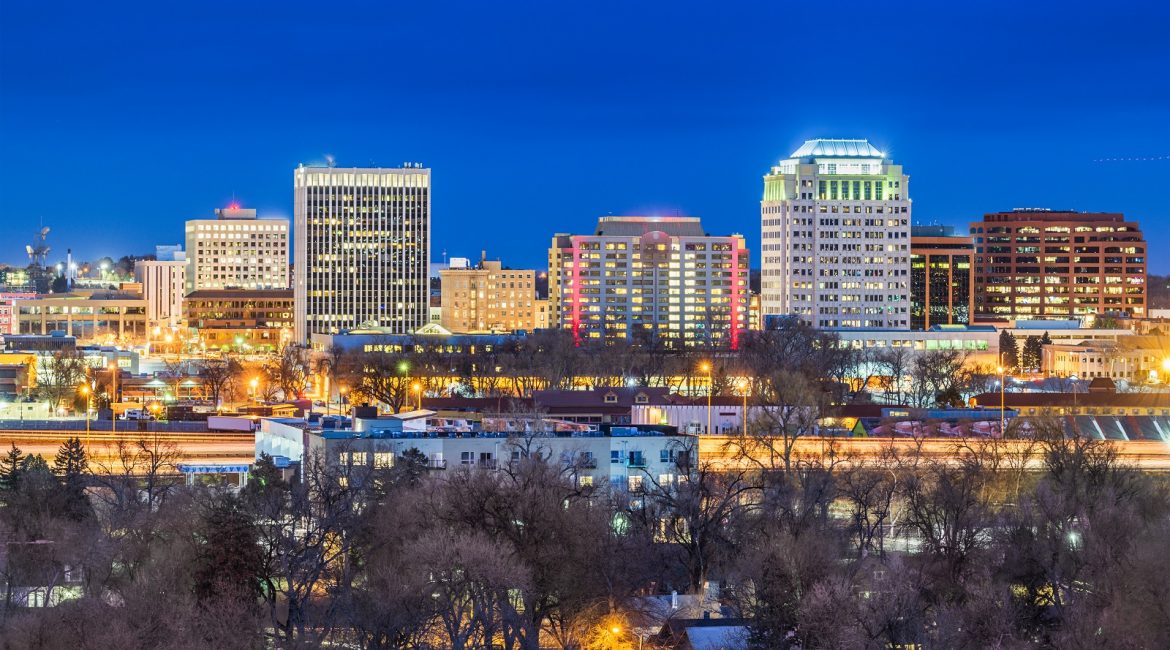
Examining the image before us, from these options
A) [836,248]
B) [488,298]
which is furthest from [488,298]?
[836,248]

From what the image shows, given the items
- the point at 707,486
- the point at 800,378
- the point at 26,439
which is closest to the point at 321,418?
the point at 26,439

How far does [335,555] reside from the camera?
38.0m

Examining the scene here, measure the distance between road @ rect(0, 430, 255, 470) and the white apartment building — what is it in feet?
385

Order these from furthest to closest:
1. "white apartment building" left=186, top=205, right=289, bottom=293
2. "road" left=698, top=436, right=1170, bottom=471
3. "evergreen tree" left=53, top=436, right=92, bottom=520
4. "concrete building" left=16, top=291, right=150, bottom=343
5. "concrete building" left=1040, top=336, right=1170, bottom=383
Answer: "white apartment building" left=186, top=205, right=289, bottom=293
"concrete building" left=16, top=291, right=150, bottom=343
"concrete building" left=1040, top=336, right=1170, bottom=383
"road" left=698, top=436, right=1170, bottom=471
"evergreen tree" left=53, top=436, right=92, bottom=520

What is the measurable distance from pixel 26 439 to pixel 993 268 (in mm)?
110199

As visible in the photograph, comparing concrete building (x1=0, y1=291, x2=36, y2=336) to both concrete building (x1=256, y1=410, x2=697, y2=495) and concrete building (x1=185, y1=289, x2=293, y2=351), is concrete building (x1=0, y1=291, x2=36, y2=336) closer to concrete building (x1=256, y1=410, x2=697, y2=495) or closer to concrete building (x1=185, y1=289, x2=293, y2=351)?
concrete building (x1=185, y1=289, x2=293, y2=351)

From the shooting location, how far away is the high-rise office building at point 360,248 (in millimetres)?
141250

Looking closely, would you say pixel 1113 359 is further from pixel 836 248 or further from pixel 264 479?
pixel 264 479

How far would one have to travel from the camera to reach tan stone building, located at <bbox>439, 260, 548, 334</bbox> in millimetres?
163500

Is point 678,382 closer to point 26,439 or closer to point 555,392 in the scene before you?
point 555,392

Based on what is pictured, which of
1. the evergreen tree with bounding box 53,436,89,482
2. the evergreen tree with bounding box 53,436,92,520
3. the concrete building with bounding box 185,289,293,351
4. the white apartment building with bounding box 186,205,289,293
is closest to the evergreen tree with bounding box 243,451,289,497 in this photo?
the evergreen tree with bounding box 53,436,92,520

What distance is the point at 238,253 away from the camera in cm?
18438

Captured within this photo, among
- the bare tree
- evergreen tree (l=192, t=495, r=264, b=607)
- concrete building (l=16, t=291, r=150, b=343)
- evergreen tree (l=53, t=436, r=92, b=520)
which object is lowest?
evergreen tree (l=192, t=495, r=264, b=607)

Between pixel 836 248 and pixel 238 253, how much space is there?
248ft
